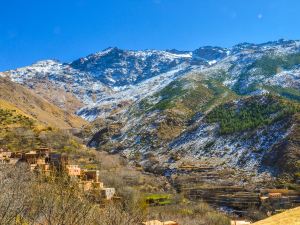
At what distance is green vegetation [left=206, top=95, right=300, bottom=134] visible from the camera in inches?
6452

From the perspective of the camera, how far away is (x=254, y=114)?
182 meters

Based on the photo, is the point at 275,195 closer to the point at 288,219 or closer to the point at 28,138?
the point at 288,219

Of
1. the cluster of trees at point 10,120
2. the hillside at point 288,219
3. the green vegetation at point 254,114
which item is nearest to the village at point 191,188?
the hillside at point 288,219

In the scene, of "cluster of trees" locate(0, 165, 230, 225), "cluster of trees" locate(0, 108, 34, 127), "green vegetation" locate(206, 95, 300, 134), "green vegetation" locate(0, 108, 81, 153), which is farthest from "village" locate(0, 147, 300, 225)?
"cluster of trees" locate(0, 108, 34, 127)

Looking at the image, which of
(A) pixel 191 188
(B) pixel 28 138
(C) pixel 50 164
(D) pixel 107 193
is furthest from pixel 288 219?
(B) pixel 28 138

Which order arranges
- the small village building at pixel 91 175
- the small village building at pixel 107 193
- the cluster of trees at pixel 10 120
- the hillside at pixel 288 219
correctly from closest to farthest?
1. the hillside at pixel 288 219
2. the small village building at pixel 107 193
3. the small village building at pixel 91 175
4. the cluster of trees at pixel 10 120

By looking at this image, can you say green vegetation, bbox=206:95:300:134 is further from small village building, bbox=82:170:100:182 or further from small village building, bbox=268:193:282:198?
small village building, bbox=82:170:100:182

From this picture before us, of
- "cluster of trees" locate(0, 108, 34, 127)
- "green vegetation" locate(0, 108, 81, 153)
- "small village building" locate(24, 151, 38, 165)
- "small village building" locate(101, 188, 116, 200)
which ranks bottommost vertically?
"small village building" locate(101, 188, 116, 200)

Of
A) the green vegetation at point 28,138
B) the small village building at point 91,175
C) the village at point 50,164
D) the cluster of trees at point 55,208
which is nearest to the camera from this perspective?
the cluster of trees at point 55,208

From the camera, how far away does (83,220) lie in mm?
32312

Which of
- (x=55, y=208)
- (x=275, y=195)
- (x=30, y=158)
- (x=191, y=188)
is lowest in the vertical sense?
(x=275, y=195)

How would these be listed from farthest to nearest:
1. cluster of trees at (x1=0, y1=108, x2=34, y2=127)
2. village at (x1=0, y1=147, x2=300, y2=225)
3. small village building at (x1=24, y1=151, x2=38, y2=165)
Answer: cluster of trees at (x1=0, y1=108, x2=34, y2=127)
small village building at (x1=24, y1=151, x2=38, y2=165)
village at (x1=0, y1=147, x2=300, y2=225)

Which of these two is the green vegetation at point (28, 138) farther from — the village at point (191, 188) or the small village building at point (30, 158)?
the small village building at point (30, 158)

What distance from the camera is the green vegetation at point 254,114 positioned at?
163875mm
